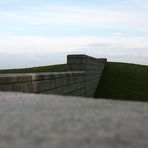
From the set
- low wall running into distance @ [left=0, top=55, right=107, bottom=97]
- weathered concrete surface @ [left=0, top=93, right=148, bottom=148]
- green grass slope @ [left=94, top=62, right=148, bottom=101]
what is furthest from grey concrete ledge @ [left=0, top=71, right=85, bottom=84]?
green grass slope @ [left=94, top=62, right=148, bottom=101]

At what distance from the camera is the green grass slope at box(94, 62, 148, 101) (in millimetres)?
25234

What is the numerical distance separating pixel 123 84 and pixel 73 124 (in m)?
25.8

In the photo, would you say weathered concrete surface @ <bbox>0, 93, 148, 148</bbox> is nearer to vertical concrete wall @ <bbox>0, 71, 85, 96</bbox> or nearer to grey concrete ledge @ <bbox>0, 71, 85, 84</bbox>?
grey concrete ledge @ <bbox>0, 71, 85, 84</bbox>

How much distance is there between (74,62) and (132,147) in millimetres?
15138

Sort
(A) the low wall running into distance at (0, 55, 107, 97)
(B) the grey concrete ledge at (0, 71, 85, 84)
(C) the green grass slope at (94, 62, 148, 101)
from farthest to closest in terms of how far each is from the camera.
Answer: (C) the green grass slope at (94, 62, 148, 101) < (A) the low wall running into distance at (0, 55, 107, 97) < (B) the grey concrete ledge at (0, 71, 85, 84)

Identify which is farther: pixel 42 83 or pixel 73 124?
pixel 42 83

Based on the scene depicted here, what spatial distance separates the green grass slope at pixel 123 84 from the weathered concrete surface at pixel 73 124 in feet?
64.6

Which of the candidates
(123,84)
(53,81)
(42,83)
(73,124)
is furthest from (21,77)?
(123,84)

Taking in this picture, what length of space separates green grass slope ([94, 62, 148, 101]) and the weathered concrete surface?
64.6ft

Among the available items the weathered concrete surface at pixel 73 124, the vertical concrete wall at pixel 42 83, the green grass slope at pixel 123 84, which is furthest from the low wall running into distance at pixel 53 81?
the green grass slope at pixel 123 84

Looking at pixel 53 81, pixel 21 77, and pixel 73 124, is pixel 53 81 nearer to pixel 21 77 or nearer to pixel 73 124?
pixel 21 77

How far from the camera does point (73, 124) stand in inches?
124

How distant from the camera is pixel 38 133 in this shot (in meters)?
2.85

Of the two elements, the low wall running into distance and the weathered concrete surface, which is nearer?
the weathered concrete surface
